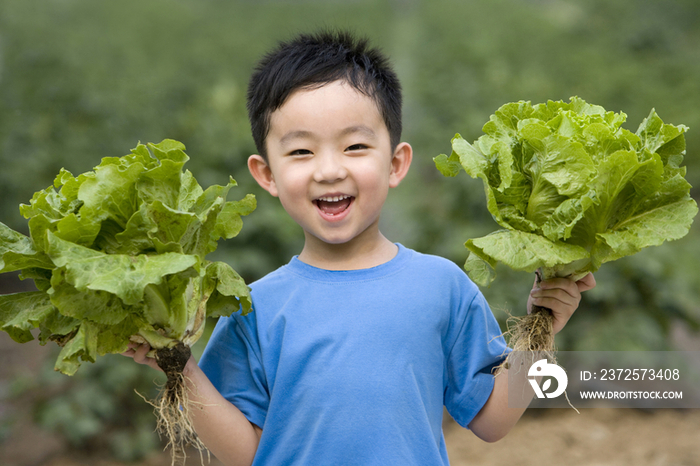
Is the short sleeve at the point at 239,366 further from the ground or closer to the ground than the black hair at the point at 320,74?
closer to the ground

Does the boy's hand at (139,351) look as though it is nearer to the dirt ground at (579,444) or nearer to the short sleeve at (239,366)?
the short sleeve at (239,366)

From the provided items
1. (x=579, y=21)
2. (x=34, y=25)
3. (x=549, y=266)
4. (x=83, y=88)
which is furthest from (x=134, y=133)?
(x=579, y=21)

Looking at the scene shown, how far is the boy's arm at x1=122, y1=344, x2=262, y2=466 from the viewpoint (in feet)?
5.71

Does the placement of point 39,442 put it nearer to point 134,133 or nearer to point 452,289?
point 452,289

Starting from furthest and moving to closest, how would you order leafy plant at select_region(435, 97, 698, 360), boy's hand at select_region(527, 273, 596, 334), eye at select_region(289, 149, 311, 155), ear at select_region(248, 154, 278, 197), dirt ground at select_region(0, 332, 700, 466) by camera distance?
1. dirt ground at select_region(0, 332, 700, 466)
2. ear at select_region(248, 154, 278, 197)
3. eye at select_region(289, 149, 311, 155)
4. boy's hand at select_region(527, 273, 596, 334)
5. leafy plant at select_region(435, 97, 698, 360)

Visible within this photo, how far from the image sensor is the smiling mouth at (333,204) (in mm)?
1907

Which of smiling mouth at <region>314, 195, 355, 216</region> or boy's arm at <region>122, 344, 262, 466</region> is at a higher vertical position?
smiling mouth at <region>314, 195, 355, 216</region>

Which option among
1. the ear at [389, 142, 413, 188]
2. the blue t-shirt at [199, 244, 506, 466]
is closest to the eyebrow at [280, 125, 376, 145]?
the ear at [389, 142, 413, 188]

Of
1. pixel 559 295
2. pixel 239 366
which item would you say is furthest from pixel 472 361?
pixel 239 366

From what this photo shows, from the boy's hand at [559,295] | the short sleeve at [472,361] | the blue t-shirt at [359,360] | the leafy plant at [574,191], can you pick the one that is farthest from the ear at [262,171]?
the boy's hand at [559,295]

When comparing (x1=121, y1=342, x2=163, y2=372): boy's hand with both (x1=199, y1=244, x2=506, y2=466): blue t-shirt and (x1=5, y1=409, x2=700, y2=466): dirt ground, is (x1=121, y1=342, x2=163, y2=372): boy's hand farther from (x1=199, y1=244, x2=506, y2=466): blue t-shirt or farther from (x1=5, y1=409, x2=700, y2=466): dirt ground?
(x1=5, y1=409, x2=700, y2=466): dirt ground

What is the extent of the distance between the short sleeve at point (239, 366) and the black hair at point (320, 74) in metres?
0.57

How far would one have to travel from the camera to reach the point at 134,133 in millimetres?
7945

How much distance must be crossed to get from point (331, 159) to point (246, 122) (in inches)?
210
